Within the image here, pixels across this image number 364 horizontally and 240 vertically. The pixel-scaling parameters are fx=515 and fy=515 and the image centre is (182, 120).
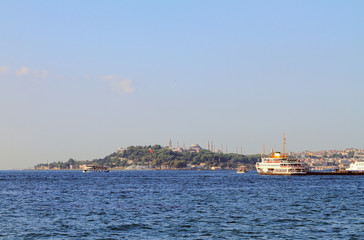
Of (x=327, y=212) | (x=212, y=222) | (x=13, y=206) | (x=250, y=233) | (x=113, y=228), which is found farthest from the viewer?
(x=13, y=206)

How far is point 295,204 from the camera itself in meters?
75.4

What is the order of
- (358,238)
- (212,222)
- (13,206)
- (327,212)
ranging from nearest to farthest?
1. (358,238)
2. (212,222)
3. (327,212)
4. (13,206)

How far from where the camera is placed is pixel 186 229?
49188 millimetres

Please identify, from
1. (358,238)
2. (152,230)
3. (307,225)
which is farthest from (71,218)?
(358,238)

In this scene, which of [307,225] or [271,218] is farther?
[271,218]

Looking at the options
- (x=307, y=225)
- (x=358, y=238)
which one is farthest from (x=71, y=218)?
(x=358, y=238)

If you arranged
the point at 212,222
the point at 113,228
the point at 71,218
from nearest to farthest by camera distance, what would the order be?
the point at 113,228 < the point at 212,222 < the point at 71,218

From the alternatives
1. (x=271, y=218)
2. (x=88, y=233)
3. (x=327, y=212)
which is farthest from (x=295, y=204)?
(x=88, y=233)

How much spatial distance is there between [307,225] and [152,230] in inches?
617

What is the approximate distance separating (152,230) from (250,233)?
9.22 m

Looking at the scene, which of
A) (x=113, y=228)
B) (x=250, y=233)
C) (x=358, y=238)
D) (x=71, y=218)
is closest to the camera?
(x=358, y=238)

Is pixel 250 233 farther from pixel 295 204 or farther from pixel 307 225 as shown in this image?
pixel 295 204

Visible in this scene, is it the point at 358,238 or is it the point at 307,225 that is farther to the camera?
the point at 307,225

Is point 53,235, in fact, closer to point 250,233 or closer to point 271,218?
point 250,233
